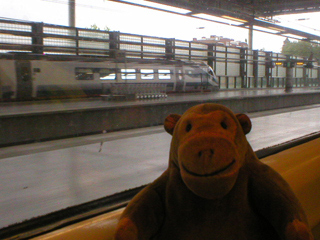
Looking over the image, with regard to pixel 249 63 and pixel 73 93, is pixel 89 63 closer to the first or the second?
pixel 73 93

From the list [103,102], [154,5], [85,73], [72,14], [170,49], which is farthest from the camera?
[103,102]

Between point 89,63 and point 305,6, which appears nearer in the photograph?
point 89,63

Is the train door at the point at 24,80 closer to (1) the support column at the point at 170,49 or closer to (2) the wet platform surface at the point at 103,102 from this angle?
(2) the wet platform surface at the point at 103,102

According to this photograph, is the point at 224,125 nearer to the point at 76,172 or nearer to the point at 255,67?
the point at 76,172

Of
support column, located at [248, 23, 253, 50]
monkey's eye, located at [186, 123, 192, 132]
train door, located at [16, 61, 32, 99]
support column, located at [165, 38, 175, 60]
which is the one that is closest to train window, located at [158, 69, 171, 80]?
support column, located at [165, 38, 175, 60]


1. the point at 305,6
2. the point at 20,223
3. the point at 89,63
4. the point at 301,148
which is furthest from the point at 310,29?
the point at 20,223

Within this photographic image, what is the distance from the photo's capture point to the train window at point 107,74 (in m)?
2.84

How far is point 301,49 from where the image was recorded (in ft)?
10.7

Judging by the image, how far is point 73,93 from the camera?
342 centimetres

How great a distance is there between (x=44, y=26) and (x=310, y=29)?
2653 mm

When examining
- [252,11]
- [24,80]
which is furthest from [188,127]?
[252,11]

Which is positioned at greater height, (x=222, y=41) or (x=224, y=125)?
(x=222, y=41)

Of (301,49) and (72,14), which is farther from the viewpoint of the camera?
(301,49)

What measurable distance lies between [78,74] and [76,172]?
1.23 meters
